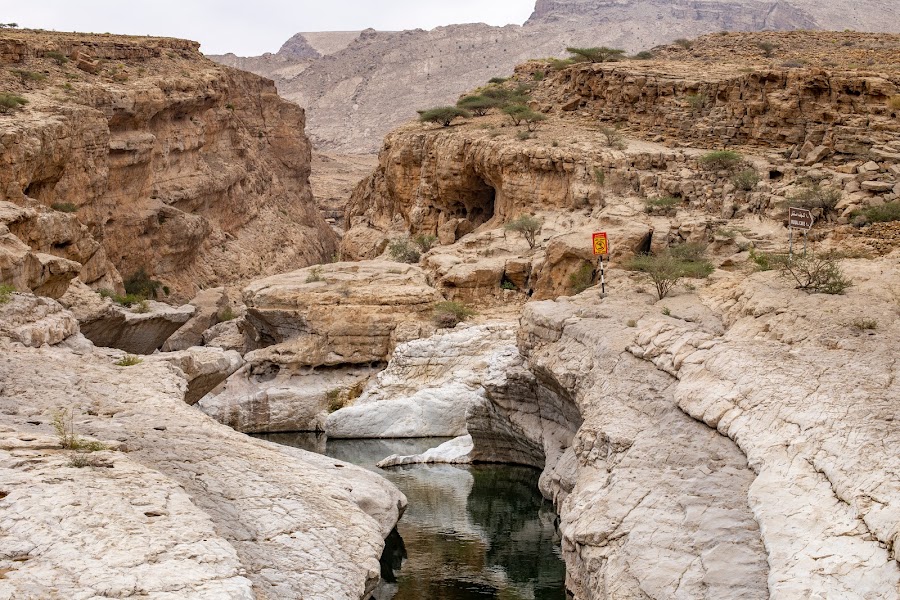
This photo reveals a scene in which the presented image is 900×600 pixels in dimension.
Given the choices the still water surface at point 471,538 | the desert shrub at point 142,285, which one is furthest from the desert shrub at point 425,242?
the still water surface at point 471,538

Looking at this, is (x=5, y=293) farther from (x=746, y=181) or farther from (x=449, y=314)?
(x=746, y=181)

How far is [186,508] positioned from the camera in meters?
10.9

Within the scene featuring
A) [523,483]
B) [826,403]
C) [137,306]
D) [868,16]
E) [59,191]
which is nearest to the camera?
[826,403]

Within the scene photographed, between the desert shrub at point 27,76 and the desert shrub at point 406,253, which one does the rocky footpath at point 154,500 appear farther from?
the desert shrub at point 27,76

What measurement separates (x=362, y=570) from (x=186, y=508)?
2292mm

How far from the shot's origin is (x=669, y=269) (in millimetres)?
23766

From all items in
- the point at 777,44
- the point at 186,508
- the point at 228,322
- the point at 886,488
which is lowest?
the point at 228,322

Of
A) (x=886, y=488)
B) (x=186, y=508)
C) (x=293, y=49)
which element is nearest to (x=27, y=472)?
(x=186, y=508)

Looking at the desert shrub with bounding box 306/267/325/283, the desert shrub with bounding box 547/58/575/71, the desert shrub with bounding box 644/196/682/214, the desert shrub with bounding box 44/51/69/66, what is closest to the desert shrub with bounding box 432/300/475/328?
the desert shrub with bounding box 306/267/325/283

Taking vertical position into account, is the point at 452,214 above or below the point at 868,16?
below

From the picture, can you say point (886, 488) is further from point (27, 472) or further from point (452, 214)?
point (452, 214)

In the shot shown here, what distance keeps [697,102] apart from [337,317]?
536 inches

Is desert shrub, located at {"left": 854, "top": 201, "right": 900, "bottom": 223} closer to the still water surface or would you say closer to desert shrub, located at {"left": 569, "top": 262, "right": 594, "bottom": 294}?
desert shrub, located at {"left": 569, "top": 262, "right": 594, "bottom": 294}

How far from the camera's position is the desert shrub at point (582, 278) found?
29.7 meters
